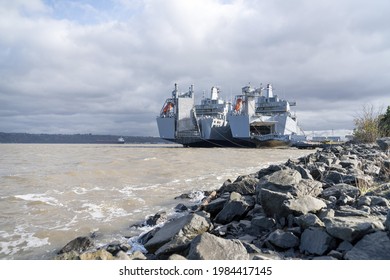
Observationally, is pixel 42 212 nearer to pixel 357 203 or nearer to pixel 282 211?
pixel 282 211

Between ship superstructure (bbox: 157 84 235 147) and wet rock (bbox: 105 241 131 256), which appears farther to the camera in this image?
ship superstructure (bbox: 157 84 235 147)

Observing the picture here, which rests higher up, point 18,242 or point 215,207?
point 215,207

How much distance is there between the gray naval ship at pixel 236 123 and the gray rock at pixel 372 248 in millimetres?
52213

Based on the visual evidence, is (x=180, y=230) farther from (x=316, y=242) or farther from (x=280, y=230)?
(x=316, y=242)

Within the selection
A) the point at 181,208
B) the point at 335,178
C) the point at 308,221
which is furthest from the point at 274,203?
the point at 181,208

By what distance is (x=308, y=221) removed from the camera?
3.85 m

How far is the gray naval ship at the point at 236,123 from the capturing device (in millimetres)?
56188

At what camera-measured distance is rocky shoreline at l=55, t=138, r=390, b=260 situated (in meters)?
3.40

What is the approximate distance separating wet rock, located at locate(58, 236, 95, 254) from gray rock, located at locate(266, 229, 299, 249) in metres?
3.14

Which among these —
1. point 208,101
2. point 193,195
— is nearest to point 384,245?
point 193,195

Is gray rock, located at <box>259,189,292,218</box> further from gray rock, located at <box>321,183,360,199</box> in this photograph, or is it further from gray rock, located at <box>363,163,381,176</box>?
gray rock, located at <box>363,163,381,176</box>

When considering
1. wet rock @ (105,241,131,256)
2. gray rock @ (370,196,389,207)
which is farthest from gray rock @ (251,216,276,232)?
wet rock @ (105,241,131,256)

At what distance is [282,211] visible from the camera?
4512 millimetres

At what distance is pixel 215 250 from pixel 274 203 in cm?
169
